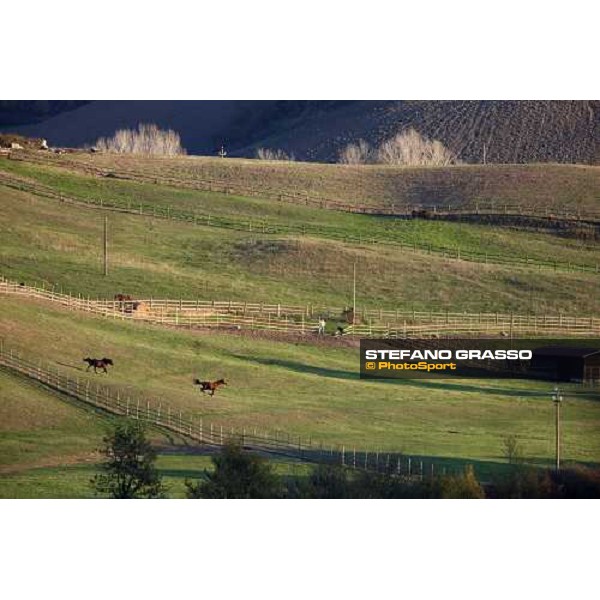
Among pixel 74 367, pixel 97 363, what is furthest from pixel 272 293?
pixel 74 367

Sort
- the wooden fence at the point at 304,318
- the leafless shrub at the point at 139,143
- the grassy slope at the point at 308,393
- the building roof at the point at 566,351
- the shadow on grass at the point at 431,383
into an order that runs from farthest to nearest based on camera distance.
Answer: the leafless shrub at the point at 139,143
the wooden fence at the point at 304,318
the building roof at the point at 566,351
the shadow on grass at the point at 431,383
the grassy slope at the point at 308,393

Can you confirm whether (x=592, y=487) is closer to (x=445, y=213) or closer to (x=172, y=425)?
(x=172, y=425)

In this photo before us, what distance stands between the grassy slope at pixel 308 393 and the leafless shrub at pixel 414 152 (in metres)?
83.8

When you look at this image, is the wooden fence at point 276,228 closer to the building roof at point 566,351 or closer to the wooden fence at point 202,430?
the building roof at point 566,351

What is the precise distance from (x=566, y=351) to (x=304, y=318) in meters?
17.2

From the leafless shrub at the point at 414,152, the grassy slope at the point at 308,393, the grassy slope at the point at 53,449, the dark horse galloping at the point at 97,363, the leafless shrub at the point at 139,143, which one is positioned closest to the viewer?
the grassy slope at the point at 53,449

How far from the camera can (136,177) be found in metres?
148

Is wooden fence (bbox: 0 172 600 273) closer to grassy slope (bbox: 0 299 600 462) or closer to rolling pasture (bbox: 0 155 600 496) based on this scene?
rolling pasture (bbox: 0 155 600 496)

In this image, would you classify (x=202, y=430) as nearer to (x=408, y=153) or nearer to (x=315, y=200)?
(x=315, y=200)

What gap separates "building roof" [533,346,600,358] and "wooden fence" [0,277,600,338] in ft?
23.8

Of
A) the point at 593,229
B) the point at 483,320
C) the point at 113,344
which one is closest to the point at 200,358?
the point at 113,344

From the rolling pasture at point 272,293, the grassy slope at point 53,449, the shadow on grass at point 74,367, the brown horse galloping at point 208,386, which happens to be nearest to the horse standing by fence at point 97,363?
the shadow on grass at point 74,367

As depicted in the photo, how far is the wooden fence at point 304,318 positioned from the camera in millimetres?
104875

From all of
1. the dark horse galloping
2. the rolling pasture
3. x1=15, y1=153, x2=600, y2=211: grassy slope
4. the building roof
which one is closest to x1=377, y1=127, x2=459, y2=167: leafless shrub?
x1=15, y1=153, x2=600, y2=211: grassy slope
